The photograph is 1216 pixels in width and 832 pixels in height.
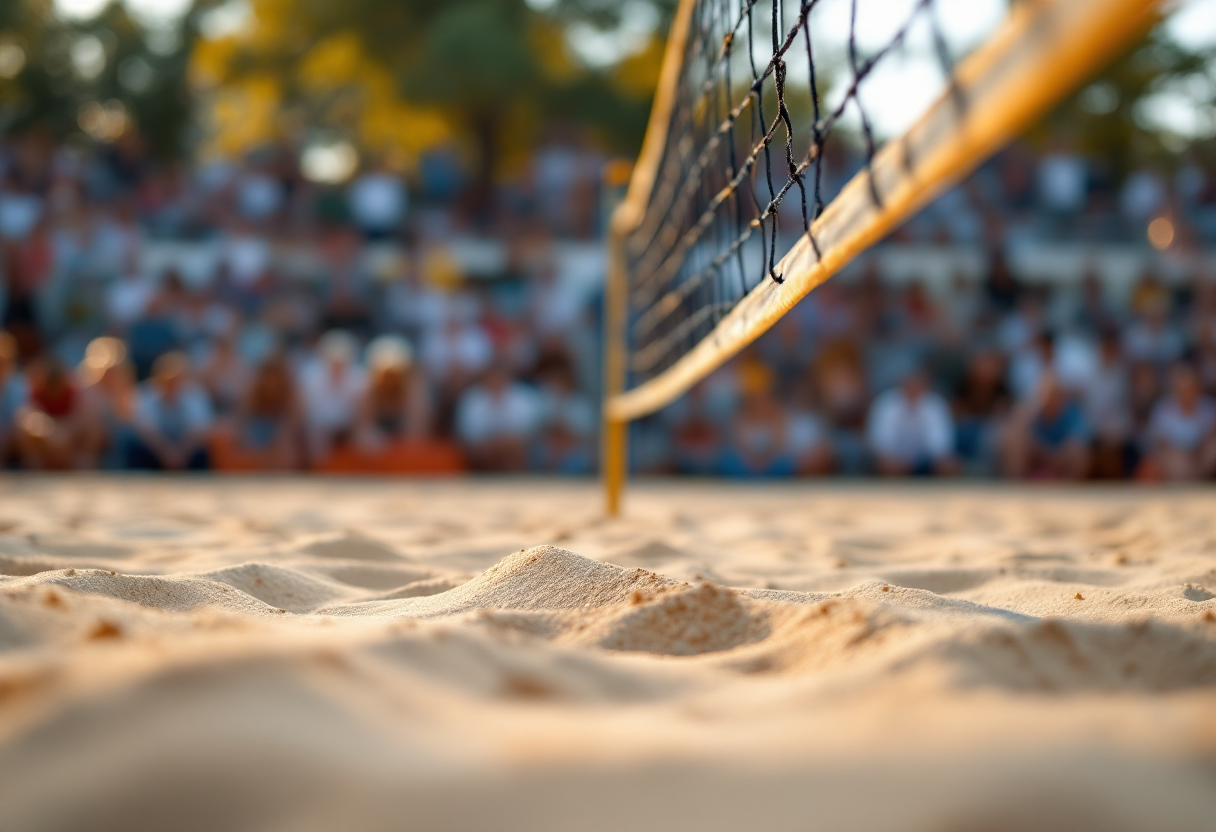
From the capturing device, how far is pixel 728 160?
10.1 ft

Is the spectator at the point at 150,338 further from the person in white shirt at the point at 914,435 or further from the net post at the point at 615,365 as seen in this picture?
the person in white shirt at the point at 914,435

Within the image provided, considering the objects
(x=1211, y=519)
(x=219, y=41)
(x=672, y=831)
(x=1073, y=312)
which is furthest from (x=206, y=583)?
(x=219, y=41)

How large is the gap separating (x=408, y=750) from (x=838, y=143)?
7892mm

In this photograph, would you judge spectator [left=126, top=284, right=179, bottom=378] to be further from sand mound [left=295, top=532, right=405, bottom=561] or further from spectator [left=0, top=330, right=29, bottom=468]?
sand mound [left=295, top=532, right=405, bottom=561]

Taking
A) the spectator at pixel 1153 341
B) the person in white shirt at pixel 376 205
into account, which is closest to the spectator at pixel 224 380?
the person in white shirt at pixel 376 205

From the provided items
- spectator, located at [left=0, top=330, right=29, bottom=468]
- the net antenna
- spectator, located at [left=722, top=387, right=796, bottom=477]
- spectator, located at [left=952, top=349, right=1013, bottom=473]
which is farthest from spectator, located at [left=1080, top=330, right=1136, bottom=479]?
spectator, located at [left=0, top=330, right=29, bottom=468]

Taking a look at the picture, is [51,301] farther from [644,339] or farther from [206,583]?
[206,583]

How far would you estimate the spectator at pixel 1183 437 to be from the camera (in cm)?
617

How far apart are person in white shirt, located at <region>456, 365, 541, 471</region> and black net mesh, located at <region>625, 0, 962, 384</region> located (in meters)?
1.40

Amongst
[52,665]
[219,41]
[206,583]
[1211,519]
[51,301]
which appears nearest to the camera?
[52,665]

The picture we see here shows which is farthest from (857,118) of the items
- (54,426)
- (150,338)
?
(150,338)

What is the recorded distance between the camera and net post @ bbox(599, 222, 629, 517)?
3504 millimetres

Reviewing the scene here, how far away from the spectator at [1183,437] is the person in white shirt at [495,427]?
3.83 meters

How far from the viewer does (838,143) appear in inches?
315
